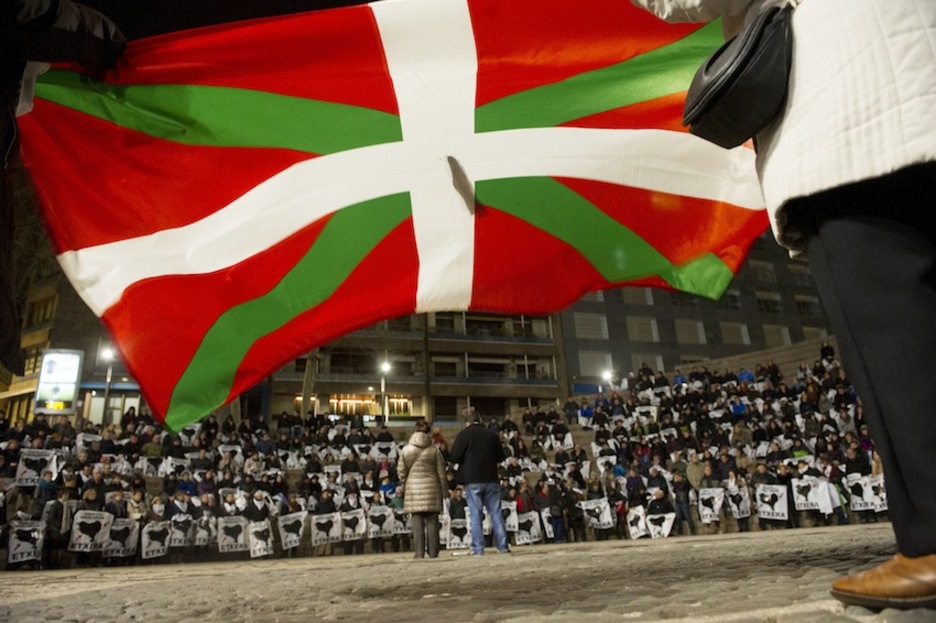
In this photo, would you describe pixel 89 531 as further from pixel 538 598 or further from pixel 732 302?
pixel 732 302

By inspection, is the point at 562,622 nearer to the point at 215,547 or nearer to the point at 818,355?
the point at 215,547

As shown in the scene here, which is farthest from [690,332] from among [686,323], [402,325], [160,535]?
[160,535]

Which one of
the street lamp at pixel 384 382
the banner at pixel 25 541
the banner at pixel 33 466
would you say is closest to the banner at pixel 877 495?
the banner at pixel 25 541

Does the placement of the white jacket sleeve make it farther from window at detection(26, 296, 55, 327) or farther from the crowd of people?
window at detection(26, 296, 55, 327)

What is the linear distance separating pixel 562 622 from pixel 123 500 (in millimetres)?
11946

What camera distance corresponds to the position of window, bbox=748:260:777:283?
168ft

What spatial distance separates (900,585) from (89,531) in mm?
12475

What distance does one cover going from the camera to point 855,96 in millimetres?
1279

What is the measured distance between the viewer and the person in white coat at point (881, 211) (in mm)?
1208

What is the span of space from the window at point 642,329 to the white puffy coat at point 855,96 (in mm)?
47447

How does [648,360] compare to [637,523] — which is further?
[648,360]

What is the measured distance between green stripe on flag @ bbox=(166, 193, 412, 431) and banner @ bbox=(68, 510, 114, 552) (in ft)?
32.2

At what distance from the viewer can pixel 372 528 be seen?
503 inches

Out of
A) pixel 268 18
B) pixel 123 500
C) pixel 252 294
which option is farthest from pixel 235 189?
pixel 123 500
